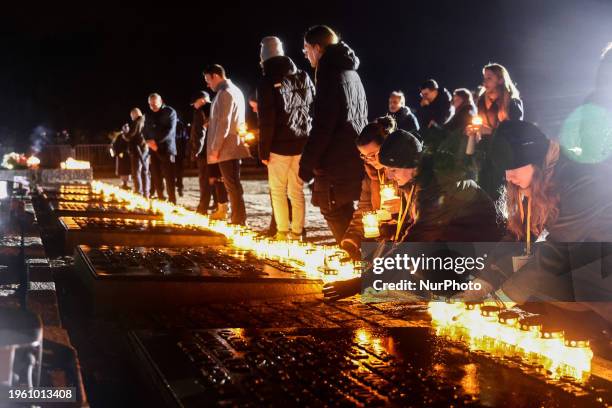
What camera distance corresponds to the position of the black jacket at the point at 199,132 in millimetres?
12102

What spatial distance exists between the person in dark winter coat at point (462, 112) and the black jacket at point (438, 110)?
1406 mm

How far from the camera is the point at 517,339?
4156 millimetres

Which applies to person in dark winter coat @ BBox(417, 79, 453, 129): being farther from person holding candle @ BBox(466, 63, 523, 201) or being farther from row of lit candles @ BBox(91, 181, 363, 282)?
row of lit candles @ BBox(91, 181, 363, 282)

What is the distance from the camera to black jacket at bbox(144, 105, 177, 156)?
559 inches

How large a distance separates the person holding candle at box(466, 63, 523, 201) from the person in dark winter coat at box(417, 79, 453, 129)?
7.01 ft

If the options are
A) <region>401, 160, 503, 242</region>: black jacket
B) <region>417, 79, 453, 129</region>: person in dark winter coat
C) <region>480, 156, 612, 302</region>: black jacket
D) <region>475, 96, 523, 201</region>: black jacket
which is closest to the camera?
<region>480, 156, 612, 302</region>: black jacket

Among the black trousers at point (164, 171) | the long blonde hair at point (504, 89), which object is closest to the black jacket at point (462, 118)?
the long blonde hair at point (504, 89)

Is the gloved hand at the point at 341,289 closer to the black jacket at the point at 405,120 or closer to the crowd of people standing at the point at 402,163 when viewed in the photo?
the crowd of people standing at the point at 402,163

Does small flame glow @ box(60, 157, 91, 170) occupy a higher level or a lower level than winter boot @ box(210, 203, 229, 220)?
higher

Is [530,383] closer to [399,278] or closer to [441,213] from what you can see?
[441,213]

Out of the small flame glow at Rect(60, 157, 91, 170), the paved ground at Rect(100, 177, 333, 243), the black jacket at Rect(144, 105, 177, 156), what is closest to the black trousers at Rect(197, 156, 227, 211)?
the paved ground at Rect(100, 177, 333, 243)

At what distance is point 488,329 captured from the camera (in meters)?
4.41

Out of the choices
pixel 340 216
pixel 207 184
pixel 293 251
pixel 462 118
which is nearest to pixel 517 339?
pixel 293 251

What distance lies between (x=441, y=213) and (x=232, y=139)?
5.03 metres
